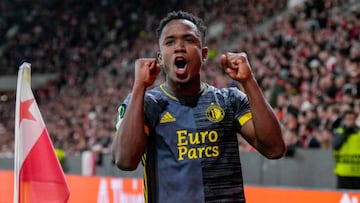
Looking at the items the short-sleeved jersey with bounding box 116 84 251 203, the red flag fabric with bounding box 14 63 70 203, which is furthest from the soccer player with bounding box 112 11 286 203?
the red flag fabric with bounding box 14 63 70 203

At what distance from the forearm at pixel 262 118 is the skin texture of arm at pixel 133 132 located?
428 millimetres

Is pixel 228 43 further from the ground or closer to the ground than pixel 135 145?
further from the ground

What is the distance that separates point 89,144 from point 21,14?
1807 centimetres

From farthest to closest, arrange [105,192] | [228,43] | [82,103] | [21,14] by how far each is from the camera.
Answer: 1. [21,14]
2. [82,103]
3. [228,43]
4. [105,192]

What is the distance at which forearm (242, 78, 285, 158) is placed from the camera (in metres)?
2.82

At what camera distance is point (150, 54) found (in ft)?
72.2

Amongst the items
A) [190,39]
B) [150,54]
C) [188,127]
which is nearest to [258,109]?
[188,127]

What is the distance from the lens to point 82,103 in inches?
869

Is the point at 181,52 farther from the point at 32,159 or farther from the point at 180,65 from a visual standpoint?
the point at 32,159

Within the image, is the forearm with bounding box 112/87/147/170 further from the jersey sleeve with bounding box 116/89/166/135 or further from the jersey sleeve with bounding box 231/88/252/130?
the jersey sleeve with bounding box 231/88/252/130

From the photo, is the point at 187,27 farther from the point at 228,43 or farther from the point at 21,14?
the point at 21,14

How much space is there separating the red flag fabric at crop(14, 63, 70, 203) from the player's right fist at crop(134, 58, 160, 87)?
1.52 meters

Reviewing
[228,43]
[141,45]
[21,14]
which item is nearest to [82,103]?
[141,45]

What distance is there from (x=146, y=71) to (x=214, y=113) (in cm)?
35
